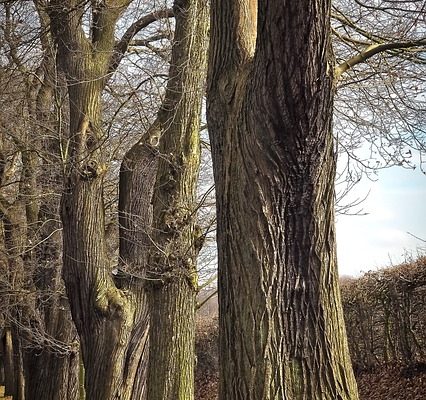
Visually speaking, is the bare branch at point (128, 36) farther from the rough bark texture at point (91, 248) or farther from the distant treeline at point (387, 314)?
the distant treeline at point (387, 314)

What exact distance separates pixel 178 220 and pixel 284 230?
10.0 ft

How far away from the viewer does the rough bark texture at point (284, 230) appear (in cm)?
336

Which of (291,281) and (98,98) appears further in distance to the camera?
(98,98)

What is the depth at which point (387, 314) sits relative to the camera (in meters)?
11.5

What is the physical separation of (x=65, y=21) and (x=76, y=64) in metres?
0.54

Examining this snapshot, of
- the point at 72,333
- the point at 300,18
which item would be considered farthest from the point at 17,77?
the point at 300,18

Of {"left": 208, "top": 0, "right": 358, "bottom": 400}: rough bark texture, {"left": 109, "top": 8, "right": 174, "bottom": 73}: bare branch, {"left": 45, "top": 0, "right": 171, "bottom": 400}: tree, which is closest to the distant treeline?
{"left": 45, "top": 0, "right": 171, "bottom": 400}: tree

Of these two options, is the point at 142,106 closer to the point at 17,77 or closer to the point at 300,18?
the point at 17,77

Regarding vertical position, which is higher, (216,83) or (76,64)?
(76,64)

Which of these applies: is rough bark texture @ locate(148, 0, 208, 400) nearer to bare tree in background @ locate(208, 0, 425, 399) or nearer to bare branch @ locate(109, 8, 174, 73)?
bare branch @ locate(109, 8, 174, 73)

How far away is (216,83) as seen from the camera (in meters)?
4.03

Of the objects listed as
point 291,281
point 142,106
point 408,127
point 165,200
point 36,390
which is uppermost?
point 142,106

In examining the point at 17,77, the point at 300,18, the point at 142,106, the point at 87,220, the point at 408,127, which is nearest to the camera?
the point at 300,18

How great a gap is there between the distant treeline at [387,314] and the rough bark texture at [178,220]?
225 inches
